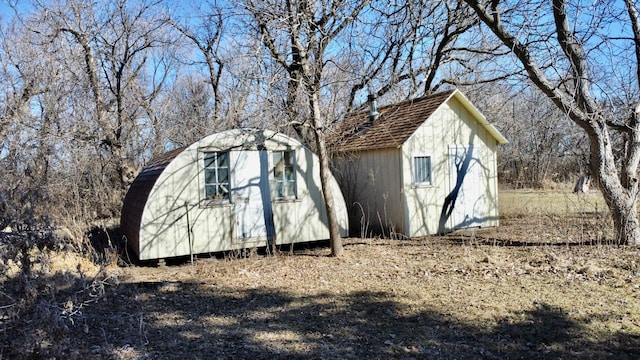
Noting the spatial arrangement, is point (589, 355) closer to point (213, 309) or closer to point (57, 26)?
point (213, 309)

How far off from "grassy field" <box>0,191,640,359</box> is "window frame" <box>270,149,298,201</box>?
4.39 ft

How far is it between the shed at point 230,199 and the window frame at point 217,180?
2cm

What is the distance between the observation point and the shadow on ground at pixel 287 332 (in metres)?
4.57

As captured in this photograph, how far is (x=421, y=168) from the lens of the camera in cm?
1220

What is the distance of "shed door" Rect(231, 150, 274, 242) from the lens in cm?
996

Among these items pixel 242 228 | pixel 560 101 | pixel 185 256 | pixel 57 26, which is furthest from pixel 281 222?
pixel 57 26

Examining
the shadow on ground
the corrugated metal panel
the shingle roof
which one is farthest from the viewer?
the shingle roof

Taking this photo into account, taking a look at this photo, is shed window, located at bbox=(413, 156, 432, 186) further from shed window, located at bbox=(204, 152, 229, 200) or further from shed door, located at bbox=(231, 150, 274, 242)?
shed window, located at bbox=(204, 152, 229, 200)

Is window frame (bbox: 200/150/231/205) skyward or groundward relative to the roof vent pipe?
groundward

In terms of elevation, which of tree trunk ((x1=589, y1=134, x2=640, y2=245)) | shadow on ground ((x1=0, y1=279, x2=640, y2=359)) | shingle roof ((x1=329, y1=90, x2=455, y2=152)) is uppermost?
shingle roof ((x1=329, y1=90, x2=455, y2=152))

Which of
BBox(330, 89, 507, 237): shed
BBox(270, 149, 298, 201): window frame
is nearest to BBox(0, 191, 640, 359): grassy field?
BBox(270, 149, 298, 201): window frame

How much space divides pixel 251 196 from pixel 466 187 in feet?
20.3

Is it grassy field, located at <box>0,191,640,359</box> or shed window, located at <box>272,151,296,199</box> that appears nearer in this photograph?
grassy field, located at <box>0,191,640,359</box>

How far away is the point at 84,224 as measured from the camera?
11836 mm
